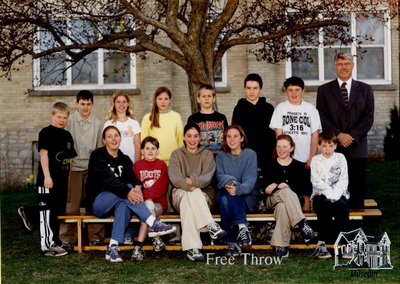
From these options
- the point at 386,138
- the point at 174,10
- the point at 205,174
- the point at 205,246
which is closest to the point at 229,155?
the point at 205,174

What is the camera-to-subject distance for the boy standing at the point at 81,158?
10.6 meters

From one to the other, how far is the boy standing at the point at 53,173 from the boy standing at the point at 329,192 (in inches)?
120

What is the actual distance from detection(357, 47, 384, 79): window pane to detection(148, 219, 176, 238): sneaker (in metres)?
11.9

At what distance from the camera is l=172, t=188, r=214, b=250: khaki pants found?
9.57 m

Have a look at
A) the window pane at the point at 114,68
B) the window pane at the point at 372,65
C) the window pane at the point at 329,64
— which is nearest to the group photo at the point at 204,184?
the window pane at the point at 114,68

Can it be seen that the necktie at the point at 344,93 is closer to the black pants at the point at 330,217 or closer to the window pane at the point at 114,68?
the black pants at the point at 330,217

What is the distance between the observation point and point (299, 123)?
10.4m

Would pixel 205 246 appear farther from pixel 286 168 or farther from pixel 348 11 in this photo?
pixel 348 11

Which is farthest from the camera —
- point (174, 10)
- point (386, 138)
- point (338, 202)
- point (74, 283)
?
point (386, 138)

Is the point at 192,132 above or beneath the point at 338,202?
above

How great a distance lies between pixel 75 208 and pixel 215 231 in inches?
84.1

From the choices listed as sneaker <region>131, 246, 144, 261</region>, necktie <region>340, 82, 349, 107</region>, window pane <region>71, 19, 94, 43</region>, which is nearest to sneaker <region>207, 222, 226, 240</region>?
sneaker <region>131, 246, 144, 261</region>

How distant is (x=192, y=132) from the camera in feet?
32.5

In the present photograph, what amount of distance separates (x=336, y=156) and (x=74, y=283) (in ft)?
11.4
